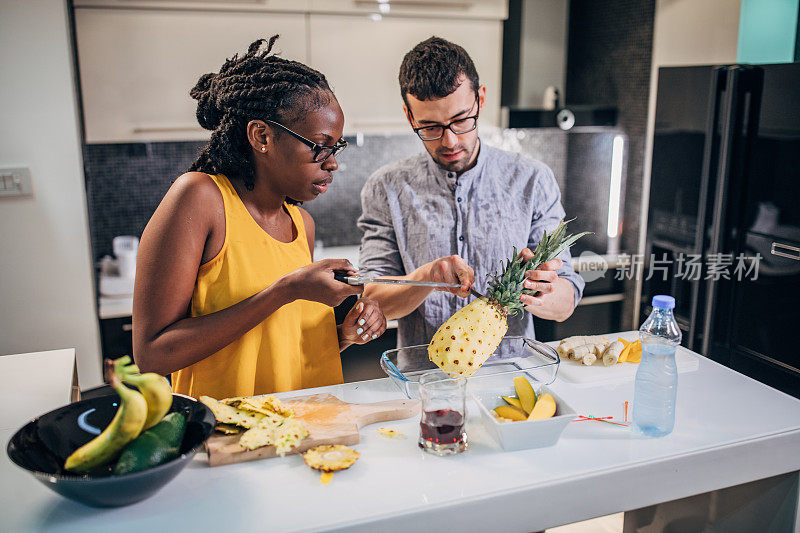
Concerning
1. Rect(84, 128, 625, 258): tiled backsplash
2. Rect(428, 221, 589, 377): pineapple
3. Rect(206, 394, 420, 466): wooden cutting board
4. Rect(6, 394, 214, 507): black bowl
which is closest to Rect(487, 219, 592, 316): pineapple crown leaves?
Rect(428, 221, 589, 377): pineapple

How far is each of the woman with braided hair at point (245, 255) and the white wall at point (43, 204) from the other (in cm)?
131

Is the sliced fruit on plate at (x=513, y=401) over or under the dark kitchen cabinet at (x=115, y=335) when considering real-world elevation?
over

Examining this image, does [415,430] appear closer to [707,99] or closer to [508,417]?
[508,417]

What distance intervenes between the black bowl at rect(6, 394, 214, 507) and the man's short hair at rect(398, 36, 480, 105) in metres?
1.04

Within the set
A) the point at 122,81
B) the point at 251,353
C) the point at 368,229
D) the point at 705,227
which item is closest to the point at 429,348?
the point at 251,353

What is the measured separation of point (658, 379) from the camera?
1.30 meters

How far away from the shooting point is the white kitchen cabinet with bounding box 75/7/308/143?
2.63 m

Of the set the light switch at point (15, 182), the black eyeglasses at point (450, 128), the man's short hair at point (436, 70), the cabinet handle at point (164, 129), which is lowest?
the light switch at point (15, 182)

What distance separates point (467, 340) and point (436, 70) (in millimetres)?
762

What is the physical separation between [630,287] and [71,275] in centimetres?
273

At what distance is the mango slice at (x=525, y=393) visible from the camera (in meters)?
1.31

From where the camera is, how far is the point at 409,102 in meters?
1.82

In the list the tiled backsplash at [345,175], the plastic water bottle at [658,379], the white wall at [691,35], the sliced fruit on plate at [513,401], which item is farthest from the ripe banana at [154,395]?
the white wall at [691,35]

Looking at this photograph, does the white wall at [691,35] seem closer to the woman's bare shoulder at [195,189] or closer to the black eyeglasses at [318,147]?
the black eyeglasses at [318,147]
